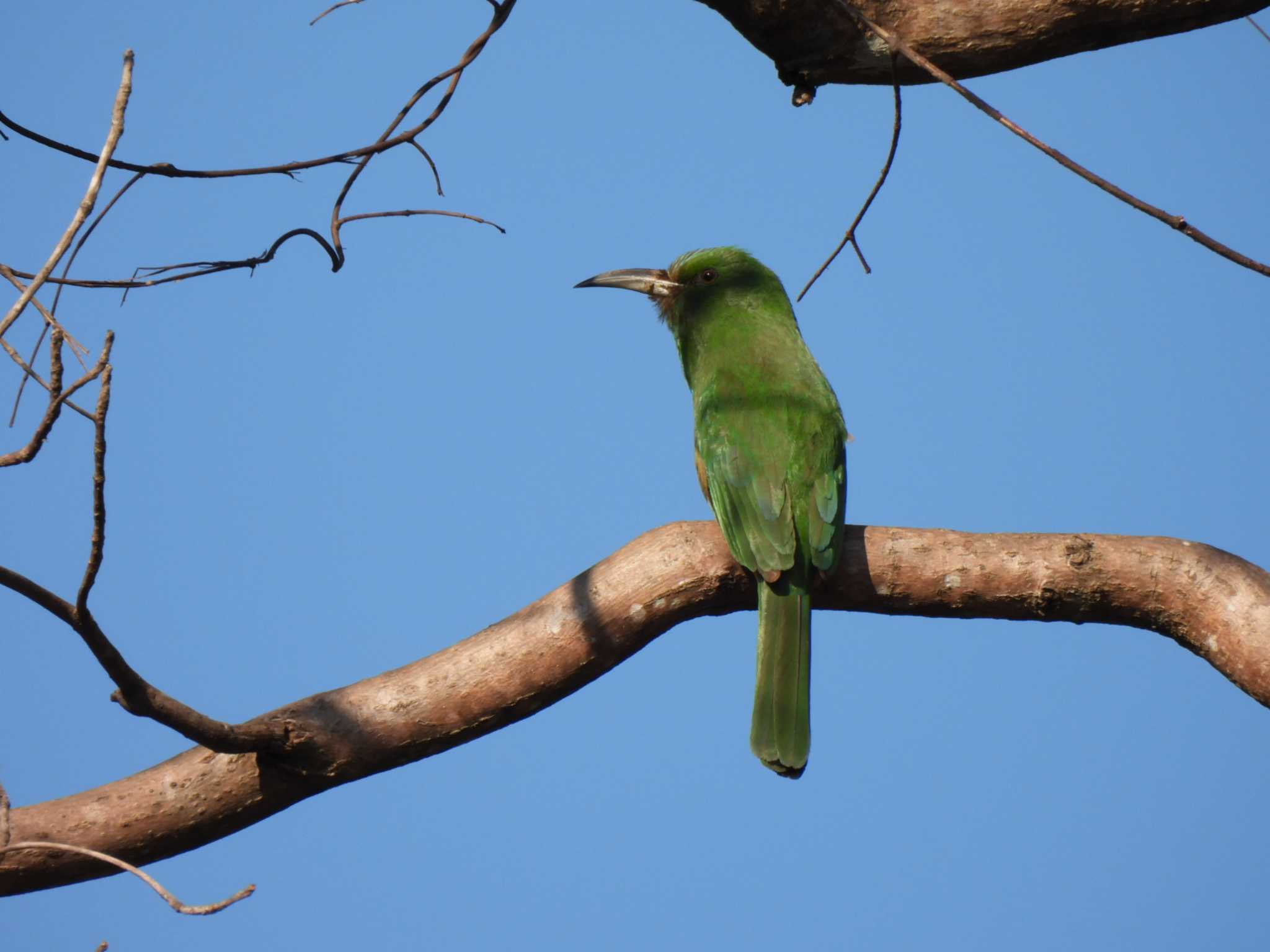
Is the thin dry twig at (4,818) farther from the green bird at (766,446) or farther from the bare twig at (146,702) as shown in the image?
the green bird at (766,446)

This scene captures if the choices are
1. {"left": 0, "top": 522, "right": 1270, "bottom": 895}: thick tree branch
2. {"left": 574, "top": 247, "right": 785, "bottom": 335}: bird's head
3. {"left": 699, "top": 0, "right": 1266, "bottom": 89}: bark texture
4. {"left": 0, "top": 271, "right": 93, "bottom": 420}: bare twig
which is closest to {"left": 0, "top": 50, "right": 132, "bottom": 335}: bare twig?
{"left": 0, "top": 271, "right": 93, "bottom": 420}: bare twig

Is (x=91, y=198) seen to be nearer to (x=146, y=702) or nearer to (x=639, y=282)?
(x=146, y=702)

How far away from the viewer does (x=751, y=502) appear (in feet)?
10.8

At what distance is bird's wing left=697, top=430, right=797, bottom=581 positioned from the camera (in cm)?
312

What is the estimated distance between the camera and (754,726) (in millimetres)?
3141

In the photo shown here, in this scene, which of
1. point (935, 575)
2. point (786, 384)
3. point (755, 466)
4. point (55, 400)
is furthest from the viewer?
point (786, 384)

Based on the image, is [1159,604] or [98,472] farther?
[1159,604]

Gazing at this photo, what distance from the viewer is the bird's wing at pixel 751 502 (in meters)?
3.12

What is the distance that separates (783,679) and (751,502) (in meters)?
0.48

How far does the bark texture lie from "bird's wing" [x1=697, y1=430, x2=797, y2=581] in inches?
41.8

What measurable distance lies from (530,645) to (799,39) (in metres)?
1.67

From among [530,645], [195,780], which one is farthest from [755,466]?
[195,780]

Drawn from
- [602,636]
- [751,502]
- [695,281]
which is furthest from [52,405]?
[695,281]

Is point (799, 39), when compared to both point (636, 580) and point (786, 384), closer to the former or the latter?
point (786, 384)
